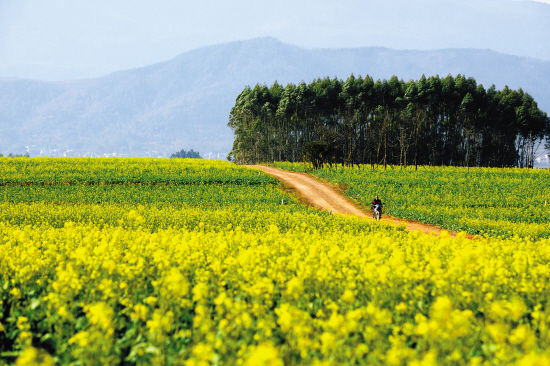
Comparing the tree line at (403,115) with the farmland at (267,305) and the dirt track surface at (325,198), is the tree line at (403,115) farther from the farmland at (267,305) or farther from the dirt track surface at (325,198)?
the farmland at (267,305)

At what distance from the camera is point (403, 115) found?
99.8 m

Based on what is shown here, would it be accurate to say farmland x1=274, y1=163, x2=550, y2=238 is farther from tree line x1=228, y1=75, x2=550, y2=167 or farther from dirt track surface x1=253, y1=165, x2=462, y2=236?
tree line x1=228, y1=75, x2=550, y2=167

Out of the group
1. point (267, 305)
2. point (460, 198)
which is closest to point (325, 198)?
point (460, 198)

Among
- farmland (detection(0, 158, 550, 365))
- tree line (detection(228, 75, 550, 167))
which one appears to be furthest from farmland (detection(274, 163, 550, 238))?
tree line (detection(228, 75, 550, 167))

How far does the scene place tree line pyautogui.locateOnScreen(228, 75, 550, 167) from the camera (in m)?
102

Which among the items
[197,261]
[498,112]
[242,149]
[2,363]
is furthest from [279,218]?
[498,112]

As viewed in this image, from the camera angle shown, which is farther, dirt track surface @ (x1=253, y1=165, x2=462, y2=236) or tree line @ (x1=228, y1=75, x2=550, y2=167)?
tree line @ (x1=228, y1=75, x2=550, y2=167)

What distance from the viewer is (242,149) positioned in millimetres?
114625

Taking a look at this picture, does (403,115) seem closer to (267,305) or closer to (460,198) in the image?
(460,198)

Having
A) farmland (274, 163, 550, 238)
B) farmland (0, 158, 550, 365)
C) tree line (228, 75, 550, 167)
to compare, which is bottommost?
farmland (0, 158, 550, 365)

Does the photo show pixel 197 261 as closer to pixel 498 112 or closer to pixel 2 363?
pixel 2 363

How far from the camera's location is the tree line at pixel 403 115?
102 meters

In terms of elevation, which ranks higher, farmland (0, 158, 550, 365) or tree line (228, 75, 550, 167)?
tree line (228, 75, 550, 167)

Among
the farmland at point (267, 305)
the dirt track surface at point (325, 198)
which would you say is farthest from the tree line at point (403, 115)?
the farmland at point (267, 305)
